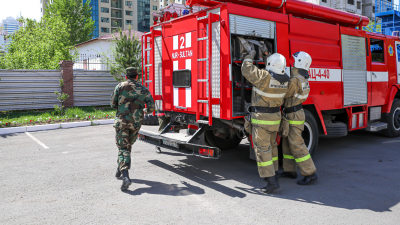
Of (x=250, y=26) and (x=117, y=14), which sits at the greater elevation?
(x=117, y=14)

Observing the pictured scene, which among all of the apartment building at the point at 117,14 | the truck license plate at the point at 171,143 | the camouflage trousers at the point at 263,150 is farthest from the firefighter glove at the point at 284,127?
the apartment building at the point at 117,14

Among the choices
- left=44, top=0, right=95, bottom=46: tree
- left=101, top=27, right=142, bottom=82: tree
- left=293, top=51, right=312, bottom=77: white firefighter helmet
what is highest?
left=44, top=0, right=95, bottom=46: tree

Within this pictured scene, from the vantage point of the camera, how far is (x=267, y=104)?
4.46 meters

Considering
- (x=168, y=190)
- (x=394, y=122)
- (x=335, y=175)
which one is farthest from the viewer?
(x=394, y=122)

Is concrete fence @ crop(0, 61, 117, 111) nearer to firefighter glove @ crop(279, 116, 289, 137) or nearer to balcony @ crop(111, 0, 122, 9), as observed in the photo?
firefighter glove @ crop(279, 116, 289, 137)

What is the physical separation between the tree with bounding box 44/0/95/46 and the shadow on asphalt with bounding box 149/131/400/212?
42.1 metres

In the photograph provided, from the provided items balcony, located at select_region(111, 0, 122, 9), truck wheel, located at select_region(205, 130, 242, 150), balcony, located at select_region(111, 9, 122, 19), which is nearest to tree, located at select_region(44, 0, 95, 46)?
balcony, located at select_region(111, 9, 122, 19)

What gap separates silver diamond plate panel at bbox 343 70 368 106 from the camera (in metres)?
6.71

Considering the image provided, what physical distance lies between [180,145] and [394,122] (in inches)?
250

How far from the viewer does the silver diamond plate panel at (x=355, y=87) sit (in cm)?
671

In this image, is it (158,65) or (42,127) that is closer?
(158,65)

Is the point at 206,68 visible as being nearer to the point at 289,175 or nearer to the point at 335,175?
the point at 289,175

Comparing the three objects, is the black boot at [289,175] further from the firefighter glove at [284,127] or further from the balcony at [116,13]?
the balcony at [116,13]

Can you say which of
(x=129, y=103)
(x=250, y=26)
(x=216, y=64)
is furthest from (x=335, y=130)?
(x=129, y=103)
